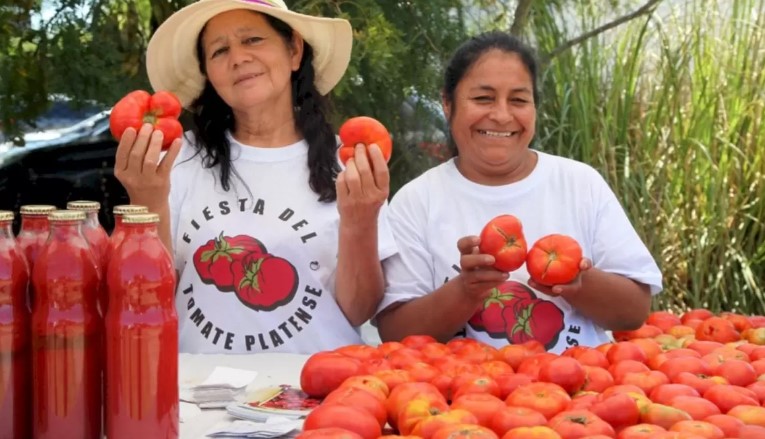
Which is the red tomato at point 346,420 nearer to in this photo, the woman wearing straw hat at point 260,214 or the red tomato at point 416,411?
the red tomato at point 416,411

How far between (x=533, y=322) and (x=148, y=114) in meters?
1.19

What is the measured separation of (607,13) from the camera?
530 cm

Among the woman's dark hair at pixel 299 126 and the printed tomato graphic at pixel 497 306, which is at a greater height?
the woman's dark hair at pixel 299 126

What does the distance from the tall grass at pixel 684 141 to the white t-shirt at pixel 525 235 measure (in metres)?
2.21

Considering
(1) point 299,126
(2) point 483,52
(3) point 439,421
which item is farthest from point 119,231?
(2) point 483,52

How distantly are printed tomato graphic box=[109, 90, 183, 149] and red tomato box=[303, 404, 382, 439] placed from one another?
3.26 ft

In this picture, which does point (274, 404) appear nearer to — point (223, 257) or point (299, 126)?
point (223, 257)

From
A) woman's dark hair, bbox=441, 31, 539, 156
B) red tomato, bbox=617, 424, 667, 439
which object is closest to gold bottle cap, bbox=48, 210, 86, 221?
red tomato, bbox=617, 424, 667, 439

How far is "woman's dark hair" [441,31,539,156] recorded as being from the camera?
2887 millimetres

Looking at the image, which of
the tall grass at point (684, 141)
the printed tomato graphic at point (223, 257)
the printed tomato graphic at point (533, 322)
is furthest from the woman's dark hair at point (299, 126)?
the tall grass at point (684, 141)

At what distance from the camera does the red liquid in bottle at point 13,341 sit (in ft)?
5.31

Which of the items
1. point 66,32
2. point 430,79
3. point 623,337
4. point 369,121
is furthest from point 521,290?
point 66,32

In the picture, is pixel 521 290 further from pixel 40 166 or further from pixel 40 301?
pixel 40 166

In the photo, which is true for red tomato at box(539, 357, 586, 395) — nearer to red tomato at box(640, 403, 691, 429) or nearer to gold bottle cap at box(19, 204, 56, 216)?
red tomato at box(640, 403, 691, 429)
